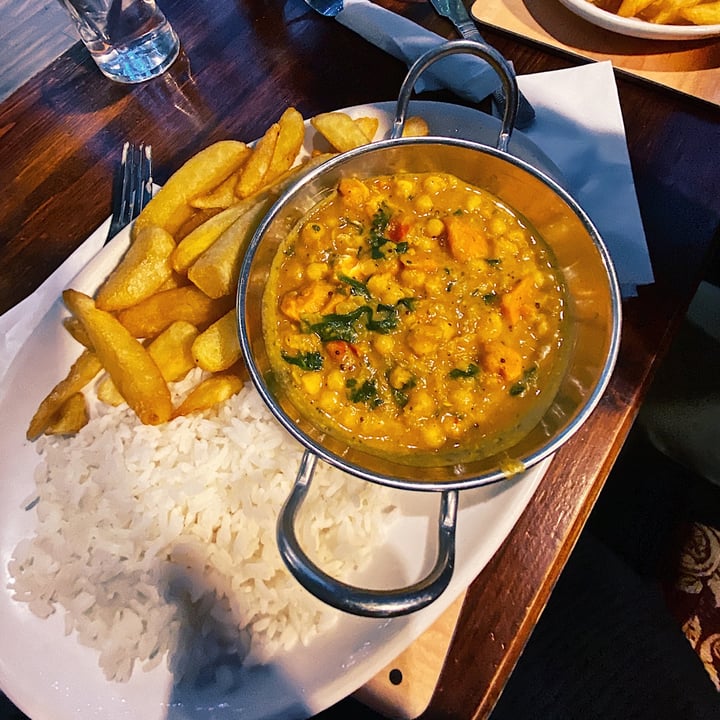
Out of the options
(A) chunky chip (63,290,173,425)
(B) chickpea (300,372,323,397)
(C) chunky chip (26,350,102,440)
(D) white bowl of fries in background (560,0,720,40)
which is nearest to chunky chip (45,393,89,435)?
(C) chunky chip (26,350,102,440)

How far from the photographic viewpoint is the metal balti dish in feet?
3.76

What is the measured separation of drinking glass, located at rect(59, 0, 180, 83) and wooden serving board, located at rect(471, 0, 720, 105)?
1.10m

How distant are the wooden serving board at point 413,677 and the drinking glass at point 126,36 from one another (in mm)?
2062

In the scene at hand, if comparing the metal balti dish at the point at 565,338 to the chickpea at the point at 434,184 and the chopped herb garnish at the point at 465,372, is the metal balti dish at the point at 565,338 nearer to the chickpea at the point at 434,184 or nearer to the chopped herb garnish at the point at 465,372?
the chickpea at the point at 434,184

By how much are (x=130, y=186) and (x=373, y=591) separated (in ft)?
4.65

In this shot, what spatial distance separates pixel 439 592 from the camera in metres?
1.09

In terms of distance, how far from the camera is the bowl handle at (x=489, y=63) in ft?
4.74

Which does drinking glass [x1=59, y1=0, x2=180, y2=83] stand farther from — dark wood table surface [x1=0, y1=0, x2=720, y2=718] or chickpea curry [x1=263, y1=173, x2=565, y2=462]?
chickpea curry [x1=263, y1=173, x2=565, y2=462]

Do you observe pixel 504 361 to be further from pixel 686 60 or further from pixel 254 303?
pixel 686 60

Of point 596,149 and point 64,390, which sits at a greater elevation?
point 64,390

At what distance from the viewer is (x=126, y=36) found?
6.99 ft

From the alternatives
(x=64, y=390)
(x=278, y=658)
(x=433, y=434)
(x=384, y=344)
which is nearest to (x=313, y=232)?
(x=384, y=344)

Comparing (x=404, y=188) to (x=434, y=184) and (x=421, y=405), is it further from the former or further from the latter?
(x=421, y=405)

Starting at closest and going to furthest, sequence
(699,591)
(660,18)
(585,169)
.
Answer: (585,169) → (660,18) → (699,591)
